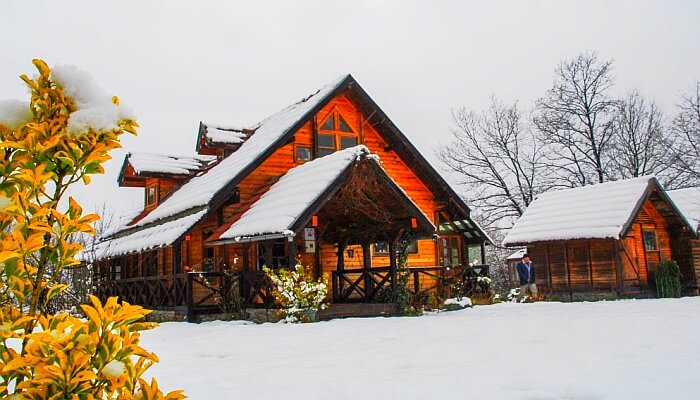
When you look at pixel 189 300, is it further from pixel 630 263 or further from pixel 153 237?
pixel 630 263

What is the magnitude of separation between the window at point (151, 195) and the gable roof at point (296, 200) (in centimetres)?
818

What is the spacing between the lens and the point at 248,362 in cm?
828

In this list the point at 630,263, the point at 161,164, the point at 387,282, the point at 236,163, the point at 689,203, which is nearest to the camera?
the point at 387,282

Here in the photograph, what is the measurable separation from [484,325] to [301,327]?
3.74 m

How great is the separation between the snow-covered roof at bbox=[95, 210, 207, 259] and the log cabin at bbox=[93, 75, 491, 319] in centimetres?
8

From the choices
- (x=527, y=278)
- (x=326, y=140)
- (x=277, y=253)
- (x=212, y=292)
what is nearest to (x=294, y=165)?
(x=326, y=140)

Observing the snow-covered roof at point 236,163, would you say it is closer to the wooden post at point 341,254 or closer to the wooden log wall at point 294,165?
the wooden log wall at point 294,165

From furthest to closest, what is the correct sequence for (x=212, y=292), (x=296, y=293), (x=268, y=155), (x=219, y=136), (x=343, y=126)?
1. (x=219, y=136)
2. (x=343, y=126)
3. (x=268, y=155)
4. (x=212, y=292)
5. (x=296, y=293)

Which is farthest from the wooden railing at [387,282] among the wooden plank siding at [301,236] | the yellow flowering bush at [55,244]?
the yellow flowering bush at [55,244]

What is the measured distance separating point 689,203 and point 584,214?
7912 mm

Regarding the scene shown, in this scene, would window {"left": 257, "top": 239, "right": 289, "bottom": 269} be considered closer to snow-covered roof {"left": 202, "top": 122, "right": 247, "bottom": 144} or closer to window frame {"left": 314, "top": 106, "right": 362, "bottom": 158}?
window frame {"left": 314, "top": 106, "right": 362, "bottom": 158}

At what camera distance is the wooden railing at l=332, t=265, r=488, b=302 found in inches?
675

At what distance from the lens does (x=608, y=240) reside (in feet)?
73.0

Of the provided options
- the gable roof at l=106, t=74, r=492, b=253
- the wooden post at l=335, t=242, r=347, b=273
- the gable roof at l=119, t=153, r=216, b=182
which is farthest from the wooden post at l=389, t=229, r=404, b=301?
the gable roof at l=119, t=153, r=216, b=182
